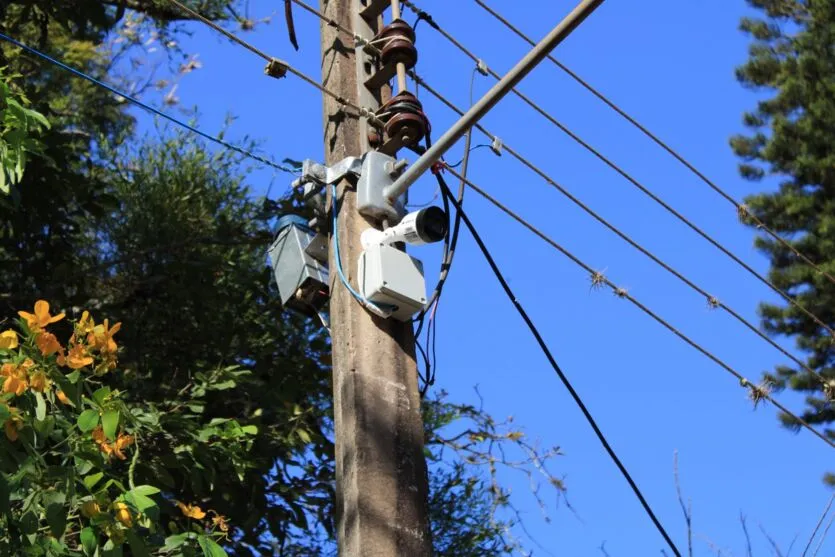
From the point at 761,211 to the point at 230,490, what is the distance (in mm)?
10587

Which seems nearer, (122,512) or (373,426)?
(373,426)

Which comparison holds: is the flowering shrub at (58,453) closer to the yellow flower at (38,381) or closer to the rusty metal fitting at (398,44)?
the yellow flower at (38,381)

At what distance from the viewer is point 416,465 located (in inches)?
183

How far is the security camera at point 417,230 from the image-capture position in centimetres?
508

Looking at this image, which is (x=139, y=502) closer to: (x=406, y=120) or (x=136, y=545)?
(x=136, y=545)

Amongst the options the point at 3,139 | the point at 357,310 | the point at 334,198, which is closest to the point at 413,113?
the point at 334,198

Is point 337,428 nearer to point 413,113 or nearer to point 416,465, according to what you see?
point 416,465

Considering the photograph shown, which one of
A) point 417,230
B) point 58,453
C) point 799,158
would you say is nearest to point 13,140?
point 58,453

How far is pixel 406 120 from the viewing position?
5.42m

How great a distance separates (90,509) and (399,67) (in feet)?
7.29

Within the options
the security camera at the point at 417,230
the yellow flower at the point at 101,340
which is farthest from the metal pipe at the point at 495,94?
the yellow flower at the point at 101,340

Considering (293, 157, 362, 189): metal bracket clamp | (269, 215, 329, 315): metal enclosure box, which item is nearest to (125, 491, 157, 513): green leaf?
(269, 215, 329, 315): metal enclosure box

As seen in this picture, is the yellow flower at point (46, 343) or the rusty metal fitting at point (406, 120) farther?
the rusty metal fitting at point (406, 120)

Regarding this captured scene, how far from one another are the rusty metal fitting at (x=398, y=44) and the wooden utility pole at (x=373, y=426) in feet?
2.27
